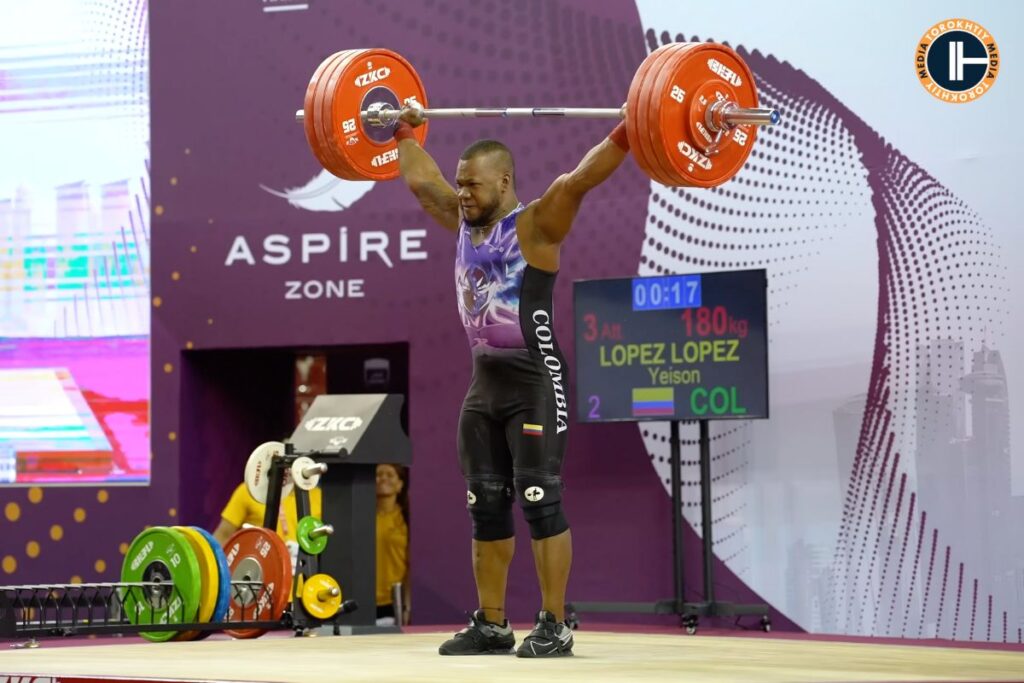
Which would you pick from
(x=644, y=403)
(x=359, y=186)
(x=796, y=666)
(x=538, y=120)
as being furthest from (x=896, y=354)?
(x=796, y=666)

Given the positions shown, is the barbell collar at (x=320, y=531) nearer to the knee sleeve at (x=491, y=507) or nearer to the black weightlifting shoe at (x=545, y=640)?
the knee sleeve at (x=491, y=507)

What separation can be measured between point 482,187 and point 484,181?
19 mm

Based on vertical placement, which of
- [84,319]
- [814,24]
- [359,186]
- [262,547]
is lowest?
[262,547]

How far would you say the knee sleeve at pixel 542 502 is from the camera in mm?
4473

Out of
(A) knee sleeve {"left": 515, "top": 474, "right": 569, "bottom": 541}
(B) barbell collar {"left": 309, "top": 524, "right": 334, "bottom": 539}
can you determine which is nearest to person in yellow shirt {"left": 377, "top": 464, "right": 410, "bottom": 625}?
(B) barbell collar {"left": 309, "top": 524, "right": 334, "bottom": 539}

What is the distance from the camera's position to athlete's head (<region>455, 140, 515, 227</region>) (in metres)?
4.55

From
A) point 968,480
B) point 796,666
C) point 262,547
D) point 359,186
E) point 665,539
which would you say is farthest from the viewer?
point 359,186

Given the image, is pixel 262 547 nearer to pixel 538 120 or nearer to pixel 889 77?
pixel 538 120

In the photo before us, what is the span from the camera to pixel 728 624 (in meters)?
7.64

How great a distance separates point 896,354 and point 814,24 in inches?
67.5

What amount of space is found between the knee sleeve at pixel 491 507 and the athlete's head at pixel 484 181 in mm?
784

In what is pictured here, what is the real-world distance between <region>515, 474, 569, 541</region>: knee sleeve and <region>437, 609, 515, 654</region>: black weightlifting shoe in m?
0.32

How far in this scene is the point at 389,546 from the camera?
27.7 ft

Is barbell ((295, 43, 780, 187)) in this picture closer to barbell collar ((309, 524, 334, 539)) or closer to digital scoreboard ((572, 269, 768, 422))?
barbell collar ((309, 524, 334, 539))
